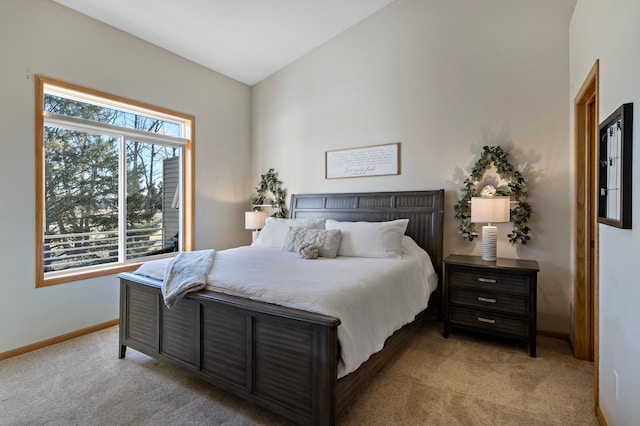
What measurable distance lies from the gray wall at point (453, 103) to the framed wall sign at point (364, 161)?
8cm

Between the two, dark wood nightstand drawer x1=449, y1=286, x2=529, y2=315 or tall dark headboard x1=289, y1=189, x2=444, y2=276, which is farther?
tall dark headboard x1=289, y1=189, x2=444, y2=276

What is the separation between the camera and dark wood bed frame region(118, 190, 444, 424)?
→ 167 cm

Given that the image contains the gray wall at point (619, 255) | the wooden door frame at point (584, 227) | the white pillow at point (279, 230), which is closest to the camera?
the gray wall at point (619, 255)

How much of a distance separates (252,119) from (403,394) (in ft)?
14.8

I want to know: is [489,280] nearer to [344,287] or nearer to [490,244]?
[490,244]

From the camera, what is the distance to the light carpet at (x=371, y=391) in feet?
6.37

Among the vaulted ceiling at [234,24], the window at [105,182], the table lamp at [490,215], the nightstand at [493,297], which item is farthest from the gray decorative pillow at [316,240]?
the vaulted ceiling at [234,24]

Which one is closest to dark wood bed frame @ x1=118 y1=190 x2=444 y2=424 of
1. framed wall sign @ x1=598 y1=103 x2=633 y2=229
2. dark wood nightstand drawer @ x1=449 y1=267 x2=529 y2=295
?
dark wood nightstand drawer @ x1=449 y1=267 x2=529 y2=295

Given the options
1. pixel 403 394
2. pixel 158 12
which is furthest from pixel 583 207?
pixel 158 12

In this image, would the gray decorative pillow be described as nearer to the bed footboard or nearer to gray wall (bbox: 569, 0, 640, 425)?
the bed footboard

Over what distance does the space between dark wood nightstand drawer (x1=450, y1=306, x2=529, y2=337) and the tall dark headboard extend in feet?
1.84

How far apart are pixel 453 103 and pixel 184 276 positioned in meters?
3.22

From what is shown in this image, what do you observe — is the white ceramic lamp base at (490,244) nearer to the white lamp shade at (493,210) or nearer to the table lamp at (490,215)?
the table lamp at (490,215)

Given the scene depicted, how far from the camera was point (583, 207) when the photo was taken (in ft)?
9.11
